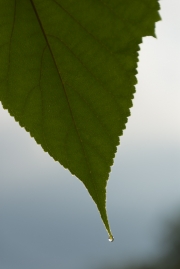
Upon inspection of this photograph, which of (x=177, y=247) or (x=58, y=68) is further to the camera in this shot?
(x=177, y=247)

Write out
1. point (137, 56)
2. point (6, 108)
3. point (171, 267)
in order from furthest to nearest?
1. point (171, 267)
2. point (6, 108)
3. point (137, 56)

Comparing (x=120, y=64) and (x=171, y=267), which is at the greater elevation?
(x=171, y=267)

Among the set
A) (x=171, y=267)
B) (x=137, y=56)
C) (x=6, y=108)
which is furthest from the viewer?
(x=171, y=267)

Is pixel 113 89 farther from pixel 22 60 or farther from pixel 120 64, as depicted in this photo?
pixel 22 60

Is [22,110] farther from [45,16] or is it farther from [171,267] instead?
[171,267]

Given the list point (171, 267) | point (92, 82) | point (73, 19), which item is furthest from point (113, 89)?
point (171, 267)

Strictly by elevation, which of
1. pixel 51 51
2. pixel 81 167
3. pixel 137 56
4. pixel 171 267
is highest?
pixel 171 267
